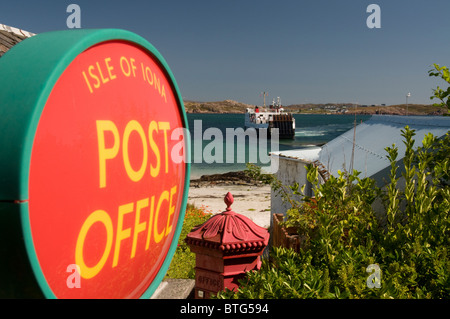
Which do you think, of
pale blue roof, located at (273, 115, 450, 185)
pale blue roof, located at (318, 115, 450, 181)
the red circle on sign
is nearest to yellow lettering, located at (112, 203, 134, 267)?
the red circle on sign

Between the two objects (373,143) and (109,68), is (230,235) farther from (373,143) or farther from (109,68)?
(373,143)

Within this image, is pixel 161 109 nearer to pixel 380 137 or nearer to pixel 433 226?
pixel 433 226

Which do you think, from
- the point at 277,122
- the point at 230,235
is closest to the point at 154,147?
the point at 230,235

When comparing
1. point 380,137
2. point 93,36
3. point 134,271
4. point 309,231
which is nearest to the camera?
point 93,36

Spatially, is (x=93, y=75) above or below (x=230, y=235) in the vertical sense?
above

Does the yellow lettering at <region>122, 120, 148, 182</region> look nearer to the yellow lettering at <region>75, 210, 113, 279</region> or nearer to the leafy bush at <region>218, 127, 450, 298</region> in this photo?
the yellow lettering at <region>75, 210, 113, 279</region>

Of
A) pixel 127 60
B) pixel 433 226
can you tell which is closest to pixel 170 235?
pixel 127 60

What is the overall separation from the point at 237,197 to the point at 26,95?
19974 millimetres

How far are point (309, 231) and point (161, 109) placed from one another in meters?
3.06

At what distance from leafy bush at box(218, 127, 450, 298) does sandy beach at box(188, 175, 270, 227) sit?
344 inches

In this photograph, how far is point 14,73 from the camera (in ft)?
3.24

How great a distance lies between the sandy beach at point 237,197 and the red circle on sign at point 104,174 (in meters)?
11.6

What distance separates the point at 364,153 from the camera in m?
6.79
